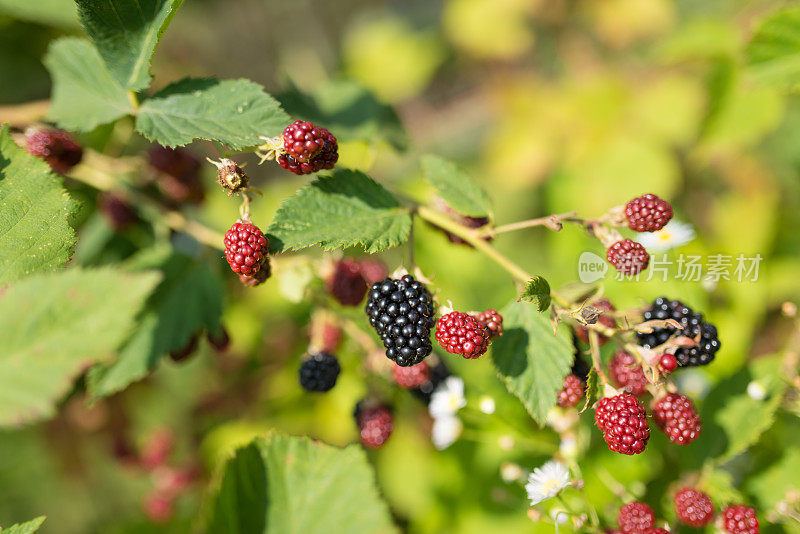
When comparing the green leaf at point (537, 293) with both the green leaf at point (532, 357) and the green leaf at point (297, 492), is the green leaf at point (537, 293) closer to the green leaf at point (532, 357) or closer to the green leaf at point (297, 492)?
the green leaf at point (532, 357)

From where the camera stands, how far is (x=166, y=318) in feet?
3.75

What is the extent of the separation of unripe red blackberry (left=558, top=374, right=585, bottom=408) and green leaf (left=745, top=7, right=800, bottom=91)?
0.95m

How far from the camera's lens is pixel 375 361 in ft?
3.77

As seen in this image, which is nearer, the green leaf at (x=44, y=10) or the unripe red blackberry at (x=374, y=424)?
the unripe red blackberry at (x=374, y=424)

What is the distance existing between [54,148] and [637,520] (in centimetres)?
131

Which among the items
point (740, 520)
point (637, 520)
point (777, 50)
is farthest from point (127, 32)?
point (777, 50)

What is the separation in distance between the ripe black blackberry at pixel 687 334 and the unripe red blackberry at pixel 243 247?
2.11 ft

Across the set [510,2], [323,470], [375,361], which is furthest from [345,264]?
[510,2]

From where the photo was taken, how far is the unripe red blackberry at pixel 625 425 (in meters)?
0.77

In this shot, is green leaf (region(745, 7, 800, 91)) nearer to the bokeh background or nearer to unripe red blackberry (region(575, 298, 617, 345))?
the bokeh background

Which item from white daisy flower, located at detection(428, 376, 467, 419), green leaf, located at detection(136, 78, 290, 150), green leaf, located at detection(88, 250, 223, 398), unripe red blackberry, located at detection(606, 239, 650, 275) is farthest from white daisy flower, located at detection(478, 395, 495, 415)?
green leaf, located at detection(136, 78, 290, 150)

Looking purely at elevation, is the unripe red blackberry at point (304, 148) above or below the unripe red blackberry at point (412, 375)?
above

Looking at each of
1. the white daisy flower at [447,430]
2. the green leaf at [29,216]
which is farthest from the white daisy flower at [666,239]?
the green leaf at [29,216]

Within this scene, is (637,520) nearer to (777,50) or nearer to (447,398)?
(447,398)
